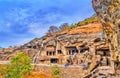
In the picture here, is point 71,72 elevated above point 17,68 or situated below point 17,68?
below

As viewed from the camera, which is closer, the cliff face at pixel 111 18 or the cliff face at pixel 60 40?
the cliff face at pixel 111 18

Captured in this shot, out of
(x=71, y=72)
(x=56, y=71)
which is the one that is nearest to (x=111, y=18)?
(x=56, y=71)

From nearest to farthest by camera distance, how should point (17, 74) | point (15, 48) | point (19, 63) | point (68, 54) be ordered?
1. point (17, 74)
2. point (19, 63)
3. point (68, 54)
4. point (15, 48)

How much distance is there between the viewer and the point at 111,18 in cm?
1002

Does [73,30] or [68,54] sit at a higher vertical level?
[73,30]

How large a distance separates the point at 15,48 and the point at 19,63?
1115 inches

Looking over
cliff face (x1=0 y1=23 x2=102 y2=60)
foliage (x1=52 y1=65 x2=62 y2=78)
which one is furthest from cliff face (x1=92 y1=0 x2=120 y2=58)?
cliff face (x1=0 y1=23 x2=102 y2=60)

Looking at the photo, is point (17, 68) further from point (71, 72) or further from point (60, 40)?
point (60, 40)

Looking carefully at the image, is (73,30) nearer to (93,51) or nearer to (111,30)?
(93,51)

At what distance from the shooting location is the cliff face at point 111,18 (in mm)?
9789

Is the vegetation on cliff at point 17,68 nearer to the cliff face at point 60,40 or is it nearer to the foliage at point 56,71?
the foliage at point 56,71

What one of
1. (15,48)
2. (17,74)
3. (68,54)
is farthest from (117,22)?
(15,48)

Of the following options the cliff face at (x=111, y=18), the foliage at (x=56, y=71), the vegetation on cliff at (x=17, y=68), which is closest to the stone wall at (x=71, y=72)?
the foliage at (x=56, y=71)

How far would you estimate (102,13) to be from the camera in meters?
10.4
